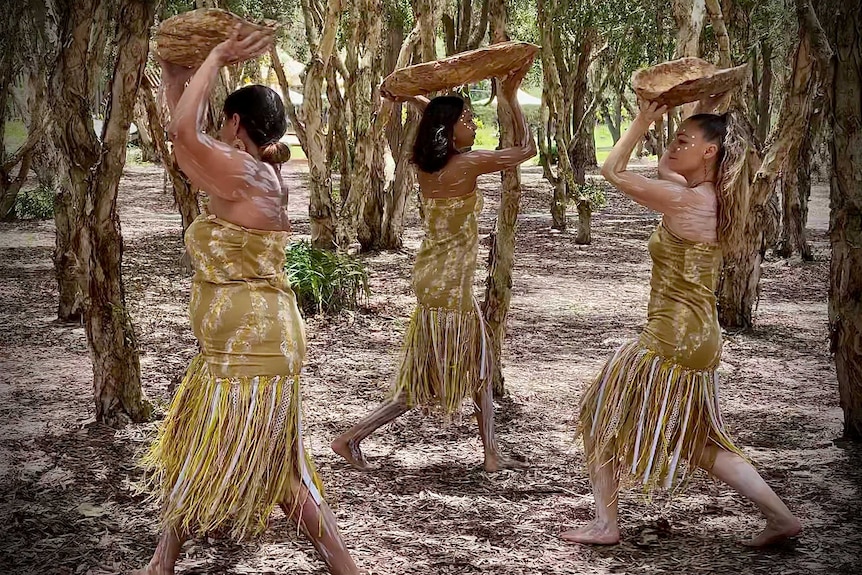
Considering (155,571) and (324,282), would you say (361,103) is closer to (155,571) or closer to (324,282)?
(324,282)

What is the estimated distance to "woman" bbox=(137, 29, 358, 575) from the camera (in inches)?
107

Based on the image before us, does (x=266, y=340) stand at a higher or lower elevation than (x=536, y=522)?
higher

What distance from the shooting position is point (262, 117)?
2.75 meters

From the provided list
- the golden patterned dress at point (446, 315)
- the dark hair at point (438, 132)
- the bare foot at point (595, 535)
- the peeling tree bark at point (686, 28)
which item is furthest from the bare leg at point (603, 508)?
the peeling tree bark at point (686, 28)

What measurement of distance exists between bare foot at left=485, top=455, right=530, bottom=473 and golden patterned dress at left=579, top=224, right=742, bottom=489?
35.2 inches

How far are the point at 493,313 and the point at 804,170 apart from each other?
6723 millimetres

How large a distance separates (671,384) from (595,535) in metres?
0.66

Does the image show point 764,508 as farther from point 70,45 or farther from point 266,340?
point 70,45

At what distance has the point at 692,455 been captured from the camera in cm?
329

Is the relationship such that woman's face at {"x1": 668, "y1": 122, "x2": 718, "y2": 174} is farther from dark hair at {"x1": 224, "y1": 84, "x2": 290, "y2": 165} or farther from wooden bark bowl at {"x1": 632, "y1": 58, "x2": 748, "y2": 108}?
dark hair at {"x1": 224, "y1": 84, "x2": 290, "y2": 165}

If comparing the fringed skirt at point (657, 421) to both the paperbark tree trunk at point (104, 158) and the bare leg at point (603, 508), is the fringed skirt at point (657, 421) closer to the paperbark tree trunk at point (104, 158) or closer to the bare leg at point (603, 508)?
the bare leg at point (603, 508)

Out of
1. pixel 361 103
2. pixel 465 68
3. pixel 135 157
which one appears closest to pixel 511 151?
pixel 465 68

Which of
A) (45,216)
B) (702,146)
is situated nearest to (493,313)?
(702,146)

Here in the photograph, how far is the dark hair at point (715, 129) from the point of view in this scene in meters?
3.26
